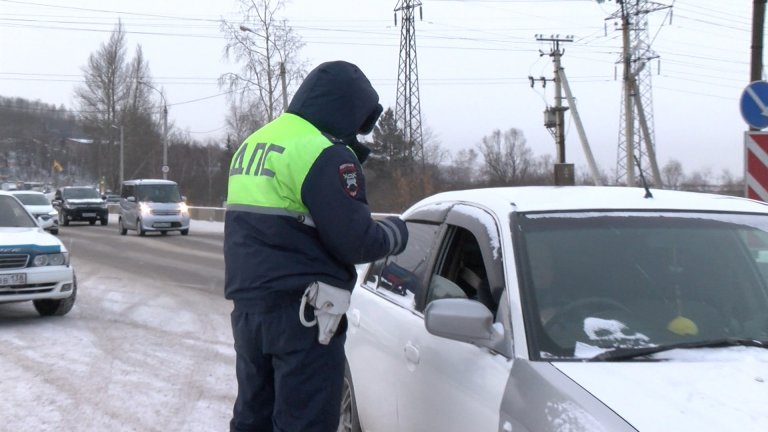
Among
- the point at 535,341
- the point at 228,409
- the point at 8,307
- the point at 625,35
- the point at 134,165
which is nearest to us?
the point at 535,341

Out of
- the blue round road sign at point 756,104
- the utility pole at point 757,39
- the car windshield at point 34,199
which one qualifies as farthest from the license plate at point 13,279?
the car windshield at point 34,199

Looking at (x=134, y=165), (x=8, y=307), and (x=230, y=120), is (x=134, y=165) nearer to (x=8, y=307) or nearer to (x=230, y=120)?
(x=230, y=120)

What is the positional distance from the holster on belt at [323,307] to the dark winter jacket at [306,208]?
48 millimetres

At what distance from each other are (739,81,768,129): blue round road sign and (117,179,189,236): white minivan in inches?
796

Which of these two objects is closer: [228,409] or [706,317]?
[706,317]

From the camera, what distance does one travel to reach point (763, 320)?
297 cm

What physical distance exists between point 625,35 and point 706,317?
1288 inches

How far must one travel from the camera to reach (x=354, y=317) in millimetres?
4332

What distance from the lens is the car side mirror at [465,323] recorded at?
277 centimetres

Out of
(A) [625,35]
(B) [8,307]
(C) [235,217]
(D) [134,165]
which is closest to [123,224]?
(B) [8,307]

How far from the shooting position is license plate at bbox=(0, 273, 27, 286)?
28.5ft

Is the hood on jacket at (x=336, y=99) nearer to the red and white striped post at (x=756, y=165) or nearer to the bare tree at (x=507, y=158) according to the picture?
the red and white striped post at (x=756, y=165)

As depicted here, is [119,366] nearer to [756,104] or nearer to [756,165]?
[756,165]

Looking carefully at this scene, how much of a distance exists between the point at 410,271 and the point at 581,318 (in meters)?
1.23
